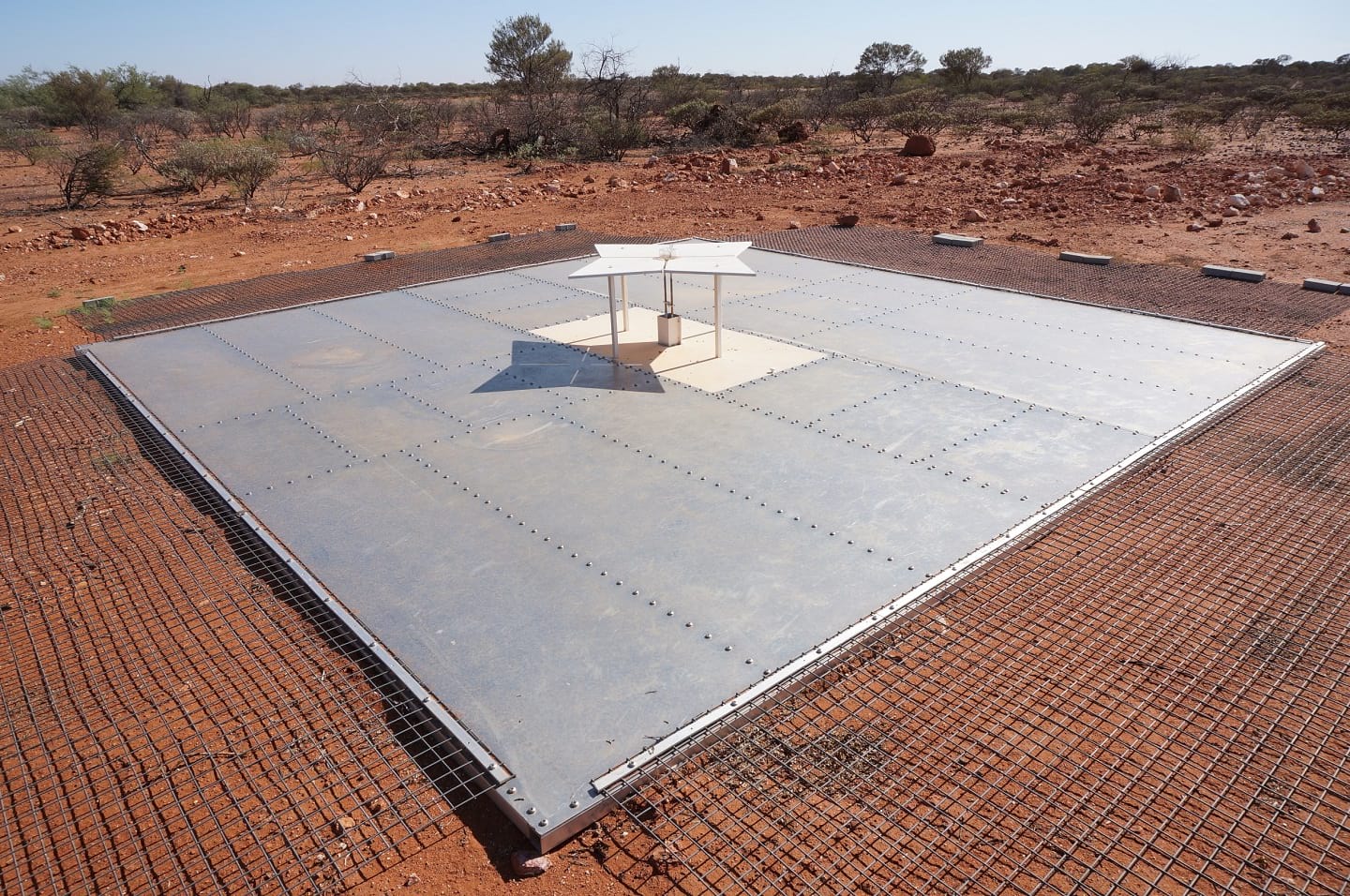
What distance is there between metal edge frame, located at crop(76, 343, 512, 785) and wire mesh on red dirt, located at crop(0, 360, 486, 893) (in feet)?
0.21

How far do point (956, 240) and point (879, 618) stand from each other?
872cm

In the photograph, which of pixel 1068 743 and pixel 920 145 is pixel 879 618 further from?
pixel 920 145

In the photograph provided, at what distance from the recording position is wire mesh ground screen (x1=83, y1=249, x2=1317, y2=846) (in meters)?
3.39

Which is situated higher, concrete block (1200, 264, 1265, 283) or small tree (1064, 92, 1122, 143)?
small tree (1064, 92, 1122, 143)

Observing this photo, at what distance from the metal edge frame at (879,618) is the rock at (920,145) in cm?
1640

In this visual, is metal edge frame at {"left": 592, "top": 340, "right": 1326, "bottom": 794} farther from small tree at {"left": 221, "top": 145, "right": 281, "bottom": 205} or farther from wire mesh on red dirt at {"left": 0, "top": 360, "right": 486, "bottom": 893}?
small tree at {"left": 221, "top": 145, "right": 281, "bottom": 205}

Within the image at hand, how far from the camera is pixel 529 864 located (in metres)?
2.59

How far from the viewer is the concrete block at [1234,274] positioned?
9.16m

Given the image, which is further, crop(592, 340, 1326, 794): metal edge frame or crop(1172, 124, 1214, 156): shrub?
crop(1172, 124, 1214, 156): shrub

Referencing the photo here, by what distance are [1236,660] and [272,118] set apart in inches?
1382

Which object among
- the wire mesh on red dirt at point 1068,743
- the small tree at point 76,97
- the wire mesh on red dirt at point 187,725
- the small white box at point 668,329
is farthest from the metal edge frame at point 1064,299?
the small tree at point 76,97

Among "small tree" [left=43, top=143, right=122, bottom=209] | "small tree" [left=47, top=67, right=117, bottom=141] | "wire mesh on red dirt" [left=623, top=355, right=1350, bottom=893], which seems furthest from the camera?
"small tree" [left=47, top=67, right=117, bottom=141]

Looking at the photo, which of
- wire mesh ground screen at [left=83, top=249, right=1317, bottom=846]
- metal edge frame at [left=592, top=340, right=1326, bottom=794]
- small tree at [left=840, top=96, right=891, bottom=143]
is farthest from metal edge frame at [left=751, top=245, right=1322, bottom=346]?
small tree at [left=840, top=96, right=891, bottom=143]

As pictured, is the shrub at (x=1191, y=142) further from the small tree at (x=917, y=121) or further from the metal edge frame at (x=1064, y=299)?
the metal edge frame at (x=1064, y=299)
